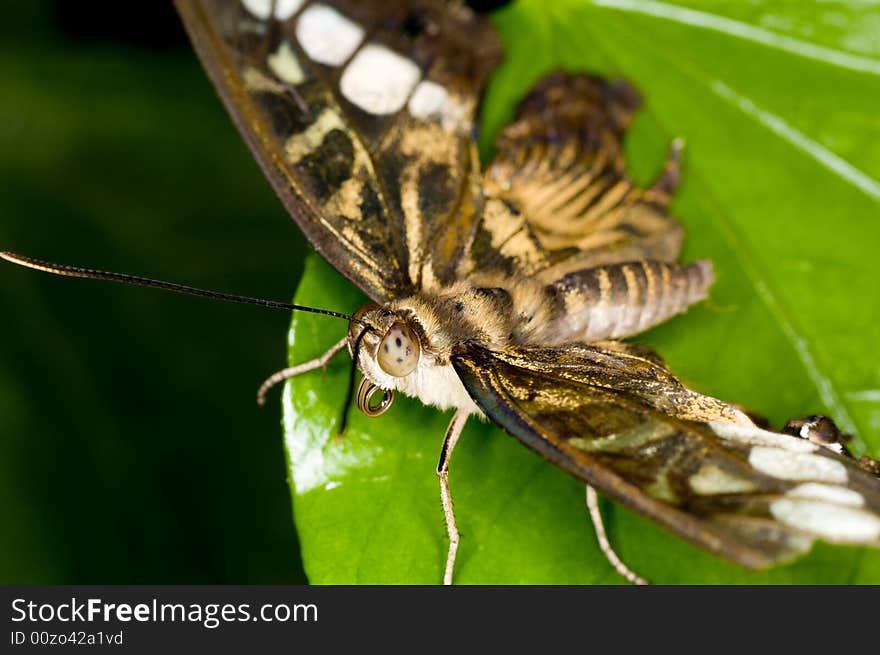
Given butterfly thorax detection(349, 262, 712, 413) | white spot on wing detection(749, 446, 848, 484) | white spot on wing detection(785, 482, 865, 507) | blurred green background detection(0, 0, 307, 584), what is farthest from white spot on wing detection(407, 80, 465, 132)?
white spot on wing detection(785, 482, 865, 507)

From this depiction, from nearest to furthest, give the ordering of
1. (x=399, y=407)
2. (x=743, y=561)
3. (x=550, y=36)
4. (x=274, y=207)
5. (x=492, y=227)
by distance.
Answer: (x=743, y=561), (x=399, y=407), (x=492, y=227), (x=550, y=36), (x=274, y=207)

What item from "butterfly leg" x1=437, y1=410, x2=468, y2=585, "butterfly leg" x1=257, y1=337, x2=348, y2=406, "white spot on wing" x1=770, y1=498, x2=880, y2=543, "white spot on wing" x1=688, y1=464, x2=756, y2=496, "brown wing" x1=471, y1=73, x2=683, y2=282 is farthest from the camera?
"brown wing" x1=471, y1=73, x2=683, y2=282

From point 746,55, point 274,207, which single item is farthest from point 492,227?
point 274,207

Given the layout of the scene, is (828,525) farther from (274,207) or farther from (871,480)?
(274,207)

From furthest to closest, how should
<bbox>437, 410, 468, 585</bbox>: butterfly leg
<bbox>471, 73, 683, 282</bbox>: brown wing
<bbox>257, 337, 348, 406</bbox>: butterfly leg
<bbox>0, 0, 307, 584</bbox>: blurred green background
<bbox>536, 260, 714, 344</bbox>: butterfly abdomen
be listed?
<bbox>0, 0, 307, 584</bbox>: blurred green background
<bbox>471, 73, 683, 282</bbox>: brown wing
<bbox>536, 260, 714, 344</bbox>: butterfly abdomen
<bbox>257, 337, 348, 406</bbox>: butterfly leg
<bbox>437, 410, 468, 585</bbox>: butterfly leg

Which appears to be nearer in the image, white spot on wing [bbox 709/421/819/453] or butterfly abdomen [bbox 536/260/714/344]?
white spot on wing [bbox 709/421/819/453]

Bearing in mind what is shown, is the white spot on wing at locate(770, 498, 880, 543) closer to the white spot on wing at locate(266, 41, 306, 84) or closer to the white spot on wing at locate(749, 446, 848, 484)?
the white spot on wing at locate(749, 446, 848, 484)
